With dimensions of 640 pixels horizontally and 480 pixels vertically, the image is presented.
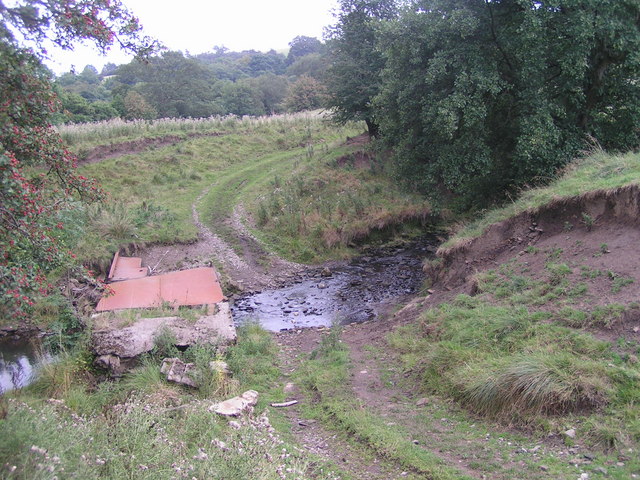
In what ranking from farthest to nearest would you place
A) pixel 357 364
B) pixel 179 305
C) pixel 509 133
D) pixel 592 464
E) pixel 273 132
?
pixel 273 132, pixel 509 133, pixel 179 305, pixel 357 364, pixel 592 464

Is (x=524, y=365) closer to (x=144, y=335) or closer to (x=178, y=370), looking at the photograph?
(x=178, y=370)

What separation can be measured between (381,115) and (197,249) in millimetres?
7541

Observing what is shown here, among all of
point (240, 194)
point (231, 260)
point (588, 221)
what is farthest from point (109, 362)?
point (240, 194)

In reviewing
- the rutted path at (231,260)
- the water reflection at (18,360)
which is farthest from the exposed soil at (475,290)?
the water reflection at (18,360)

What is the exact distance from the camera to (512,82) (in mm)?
13602

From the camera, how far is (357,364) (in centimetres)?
869

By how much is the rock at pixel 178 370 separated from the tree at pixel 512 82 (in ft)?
27.2

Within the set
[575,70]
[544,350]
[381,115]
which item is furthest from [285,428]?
[381,115]

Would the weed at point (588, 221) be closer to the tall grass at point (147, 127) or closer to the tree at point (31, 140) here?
the tree at point (31, 140)

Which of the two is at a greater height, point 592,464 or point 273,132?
point 273,132

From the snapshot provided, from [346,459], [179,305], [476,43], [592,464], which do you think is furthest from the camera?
[476,43]

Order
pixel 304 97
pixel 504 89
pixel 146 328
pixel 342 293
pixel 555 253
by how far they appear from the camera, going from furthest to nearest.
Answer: pixel 304 97, pixel 342 293, pixel 504 89, pixel 555 253, pixel 146 328

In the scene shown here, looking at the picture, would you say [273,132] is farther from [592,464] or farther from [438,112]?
[592,464]

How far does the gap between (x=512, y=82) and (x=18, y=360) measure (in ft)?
45.6
